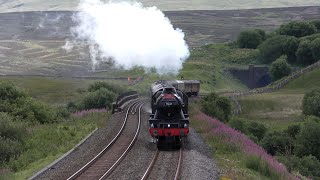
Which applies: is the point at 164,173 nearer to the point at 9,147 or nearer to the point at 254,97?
the point at 9,147

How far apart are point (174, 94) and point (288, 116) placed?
4825 cm

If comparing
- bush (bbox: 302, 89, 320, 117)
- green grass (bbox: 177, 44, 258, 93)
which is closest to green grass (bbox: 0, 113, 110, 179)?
bush (bbox: 302, 89, 320, 117)

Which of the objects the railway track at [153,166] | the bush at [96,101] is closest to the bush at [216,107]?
the bush at [96,101]

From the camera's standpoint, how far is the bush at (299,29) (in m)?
147

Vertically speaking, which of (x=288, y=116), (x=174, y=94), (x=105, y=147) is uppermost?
(x=174, y=94)

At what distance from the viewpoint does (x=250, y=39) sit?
517 feet

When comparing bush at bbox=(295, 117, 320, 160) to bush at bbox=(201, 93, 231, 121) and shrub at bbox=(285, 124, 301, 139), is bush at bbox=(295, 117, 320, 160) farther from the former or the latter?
bush at bbox=(201, 93, 231, 121)

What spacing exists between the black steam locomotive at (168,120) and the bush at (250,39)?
12836 cm

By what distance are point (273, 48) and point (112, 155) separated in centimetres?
11240

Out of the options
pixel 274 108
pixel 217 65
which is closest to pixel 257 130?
pixel 274 108

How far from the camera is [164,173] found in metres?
23.8

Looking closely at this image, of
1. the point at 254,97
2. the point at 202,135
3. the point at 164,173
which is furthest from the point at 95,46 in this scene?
the point at 164,173

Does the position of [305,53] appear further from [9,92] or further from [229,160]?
[229,160]

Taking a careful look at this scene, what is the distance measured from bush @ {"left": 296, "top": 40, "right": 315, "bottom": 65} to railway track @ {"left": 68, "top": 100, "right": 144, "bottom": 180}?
92582 millimetres
